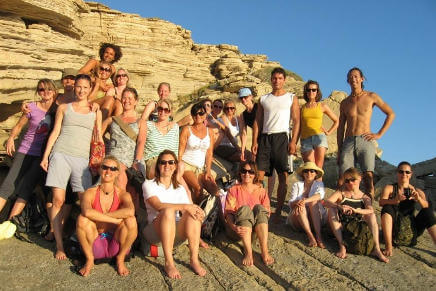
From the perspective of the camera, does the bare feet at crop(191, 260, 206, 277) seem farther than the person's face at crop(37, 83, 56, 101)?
No

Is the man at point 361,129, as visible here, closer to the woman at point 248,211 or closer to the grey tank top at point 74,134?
the woman at point 248,211

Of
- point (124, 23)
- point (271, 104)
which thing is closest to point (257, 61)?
point (124, 23)

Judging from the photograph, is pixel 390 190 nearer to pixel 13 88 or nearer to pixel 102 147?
pixel 102 147

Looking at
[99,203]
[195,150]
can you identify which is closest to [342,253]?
[195,150]

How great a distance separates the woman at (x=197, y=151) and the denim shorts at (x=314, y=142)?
1773 mm

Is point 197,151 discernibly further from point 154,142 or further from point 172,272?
point 172,272

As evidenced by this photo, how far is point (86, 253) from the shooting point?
4785 mm

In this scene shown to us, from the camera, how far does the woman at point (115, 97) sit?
641 centimetres

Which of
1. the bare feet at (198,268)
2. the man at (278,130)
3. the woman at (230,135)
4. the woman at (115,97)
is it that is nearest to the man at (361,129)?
the man at (278,130)

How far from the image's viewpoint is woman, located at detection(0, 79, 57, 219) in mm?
5832

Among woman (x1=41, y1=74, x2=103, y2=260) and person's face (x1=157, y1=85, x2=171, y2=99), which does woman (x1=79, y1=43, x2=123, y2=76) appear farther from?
woman (x1=41, y1=74, x2=103, y2=260)

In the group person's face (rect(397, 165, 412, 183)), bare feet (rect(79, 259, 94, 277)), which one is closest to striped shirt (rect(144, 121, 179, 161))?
bare feet (rect(79, 259, 94, 277))

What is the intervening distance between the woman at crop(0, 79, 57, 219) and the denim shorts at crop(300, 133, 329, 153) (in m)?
4.32

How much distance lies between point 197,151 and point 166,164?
1.33 m
